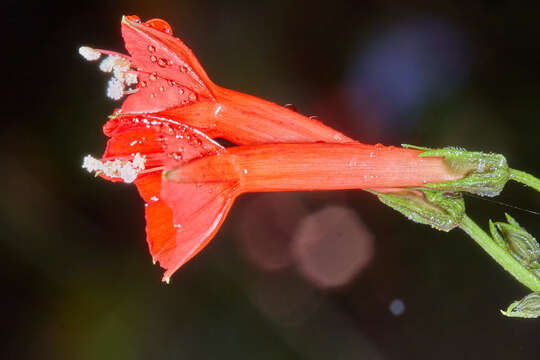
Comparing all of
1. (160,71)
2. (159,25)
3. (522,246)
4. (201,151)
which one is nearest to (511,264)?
(522,246)

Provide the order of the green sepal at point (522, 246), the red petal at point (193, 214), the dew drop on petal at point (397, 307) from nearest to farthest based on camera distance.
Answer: the red petal at point (193, 214) < the green sepal at point (522, 246) < the dew drop on petal at point (397, 307)

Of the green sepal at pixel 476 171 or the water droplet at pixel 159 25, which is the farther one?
the water droplet at pixel 159 25

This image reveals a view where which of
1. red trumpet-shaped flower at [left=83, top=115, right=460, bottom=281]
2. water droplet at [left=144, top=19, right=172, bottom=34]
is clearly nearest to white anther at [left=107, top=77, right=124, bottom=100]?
red trumpet-shaped flower at [left=83, top=115, right=460, bottom=281]

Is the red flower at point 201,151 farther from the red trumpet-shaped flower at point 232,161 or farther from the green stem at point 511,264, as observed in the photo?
the green stem at point 511,264

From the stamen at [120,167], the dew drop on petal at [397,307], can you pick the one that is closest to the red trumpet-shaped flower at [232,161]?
the stamen at [120,167]

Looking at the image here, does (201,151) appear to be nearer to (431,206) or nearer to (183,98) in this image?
(183,98)

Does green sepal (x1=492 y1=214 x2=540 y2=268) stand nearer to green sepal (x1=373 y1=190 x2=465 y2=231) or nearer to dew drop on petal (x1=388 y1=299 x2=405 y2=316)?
green sepal (x1=373 y1=190 x2=465 y2=231)
